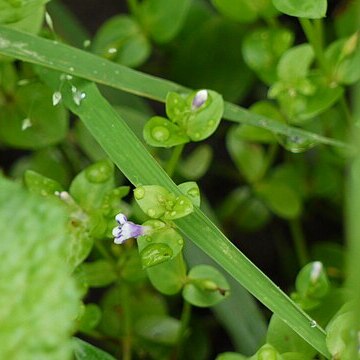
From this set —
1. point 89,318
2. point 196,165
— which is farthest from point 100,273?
point 196,165

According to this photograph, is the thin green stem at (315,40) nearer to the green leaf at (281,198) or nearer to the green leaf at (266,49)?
the green leaf at (266,49)

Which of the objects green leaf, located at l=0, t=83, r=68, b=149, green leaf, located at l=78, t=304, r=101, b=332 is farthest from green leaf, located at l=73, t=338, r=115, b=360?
green leaf, located at l=0, t=83, r=68, b=149

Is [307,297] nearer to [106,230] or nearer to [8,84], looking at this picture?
[106,230]

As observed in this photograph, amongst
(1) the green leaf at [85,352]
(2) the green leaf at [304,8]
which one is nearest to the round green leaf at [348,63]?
(2) the green leaf at [304,8]

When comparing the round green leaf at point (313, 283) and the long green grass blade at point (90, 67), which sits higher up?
the long green grass blade at point (90, 67)

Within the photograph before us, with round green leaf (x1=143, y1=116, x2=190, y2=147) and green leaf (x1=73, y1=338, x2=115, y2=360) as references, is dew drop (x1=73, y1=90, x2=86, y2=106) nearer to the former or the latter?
round green leaf (x1=143, y1=116, x2=190, y2=147)

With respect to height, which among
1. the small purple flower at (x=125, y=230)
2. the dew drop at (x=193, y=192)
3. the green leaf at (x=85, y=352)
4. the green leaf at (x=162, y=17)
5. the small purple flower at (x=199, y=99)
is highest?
the small purple flower at (x=199, y=99)

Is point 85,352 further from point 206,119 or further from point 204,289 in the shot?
point 206,119
